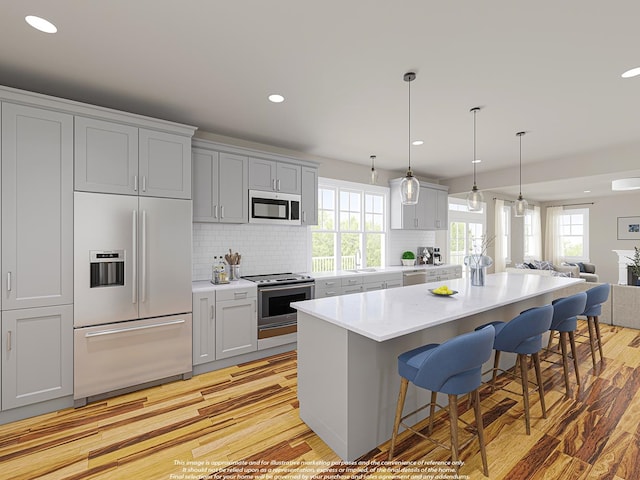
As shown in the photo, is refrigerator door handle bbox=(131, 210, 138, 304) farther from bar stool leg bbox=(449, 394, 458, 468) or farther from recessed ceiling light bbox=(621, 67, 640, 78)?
recessed ceiling light bbox=(621, 67, 640, 78)

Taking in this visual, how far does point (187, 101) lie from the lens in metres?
2.94

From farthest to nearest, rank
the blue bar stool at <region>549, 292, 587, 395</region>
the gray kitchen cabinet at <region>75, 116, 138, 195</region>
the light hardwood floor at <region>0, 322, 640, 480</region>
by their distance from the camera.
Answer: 1. the blue bar stool at <region>549, 292, 587, 395</region>
2. the gray kitchen cabinet at <region>75, 116, 138, 195</region>
3. the light hardwood floor at <region>0, 322, 640, 480</region>

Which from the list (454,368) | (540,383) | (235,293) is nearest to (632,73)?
(540,383)

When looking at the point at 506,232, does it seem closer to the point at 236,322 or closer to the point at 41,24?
the point at 236,322

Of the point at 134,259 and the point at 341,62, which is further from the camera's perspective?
the point at 134,259

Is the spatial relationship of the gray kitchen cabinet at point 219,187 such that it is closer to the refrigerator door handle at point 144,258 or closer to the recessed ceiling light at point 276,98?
the refrigerator door handle at point 144,258

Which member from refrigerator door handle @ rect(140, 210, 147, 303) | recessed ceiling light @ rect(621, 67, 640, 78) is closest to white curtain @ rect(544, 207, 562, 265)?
recessed ceiling light @ rect(621, 67, 640, 78)

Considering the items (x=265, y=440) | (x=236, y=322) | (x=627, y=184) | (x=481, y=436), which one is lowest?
(x=265, y=440)

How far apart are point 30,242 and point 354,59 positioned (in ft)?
9.18

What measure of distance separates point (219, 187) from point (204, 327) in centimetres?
157

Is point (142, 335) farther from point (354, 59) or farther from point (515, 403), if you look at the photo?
point (515, 403)

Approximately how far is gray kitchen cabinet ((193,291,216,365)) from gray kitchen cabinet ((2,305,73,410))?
3.27ft

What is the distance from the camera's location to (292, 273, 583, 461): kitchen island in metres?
1.91

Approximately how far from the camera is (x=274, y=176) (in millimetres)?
4035
